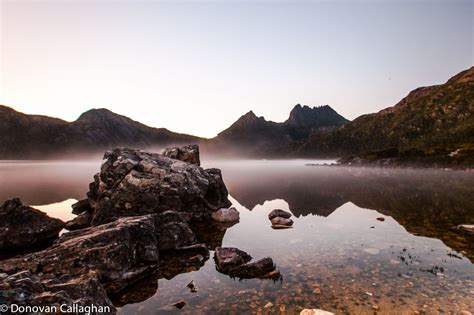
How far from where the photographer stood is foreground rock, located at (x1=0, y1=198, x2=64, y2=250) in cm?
2194

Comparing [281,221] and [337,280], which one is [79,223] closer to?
[281,221]

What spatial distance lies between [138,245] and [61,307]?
8.51 meters

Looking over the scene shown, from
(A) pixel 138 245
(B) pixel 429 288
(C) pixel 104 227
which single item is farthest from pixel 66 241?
(B) pixel 429 288

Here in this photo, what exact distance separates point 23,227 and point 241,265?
18470 mm

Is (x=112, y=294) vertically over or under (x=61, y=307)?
under

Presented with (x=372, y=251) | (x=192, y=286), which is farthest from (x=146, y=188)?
(x=372, y=251)

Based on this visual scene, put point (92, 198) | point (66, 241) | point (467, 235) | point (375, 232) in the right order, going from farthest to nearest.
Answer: point (92, 198) < point (375, 232) < point (467, 235) < point (66, 241)

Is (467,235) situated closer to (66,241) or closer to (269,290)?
(269,290)

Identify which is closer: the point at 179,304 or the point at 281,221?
the point at 179,304

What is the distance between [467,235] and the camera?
23266mm

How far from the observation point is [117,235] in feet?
54.0

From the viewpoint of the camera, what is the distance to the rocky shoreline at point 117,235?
11125 millimetres

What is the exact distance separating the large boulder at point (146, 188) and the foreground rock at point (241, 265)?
1327 centimetres

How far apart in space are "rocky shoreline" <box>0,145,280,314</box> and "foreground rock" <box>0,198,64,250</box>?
0.21 feet
